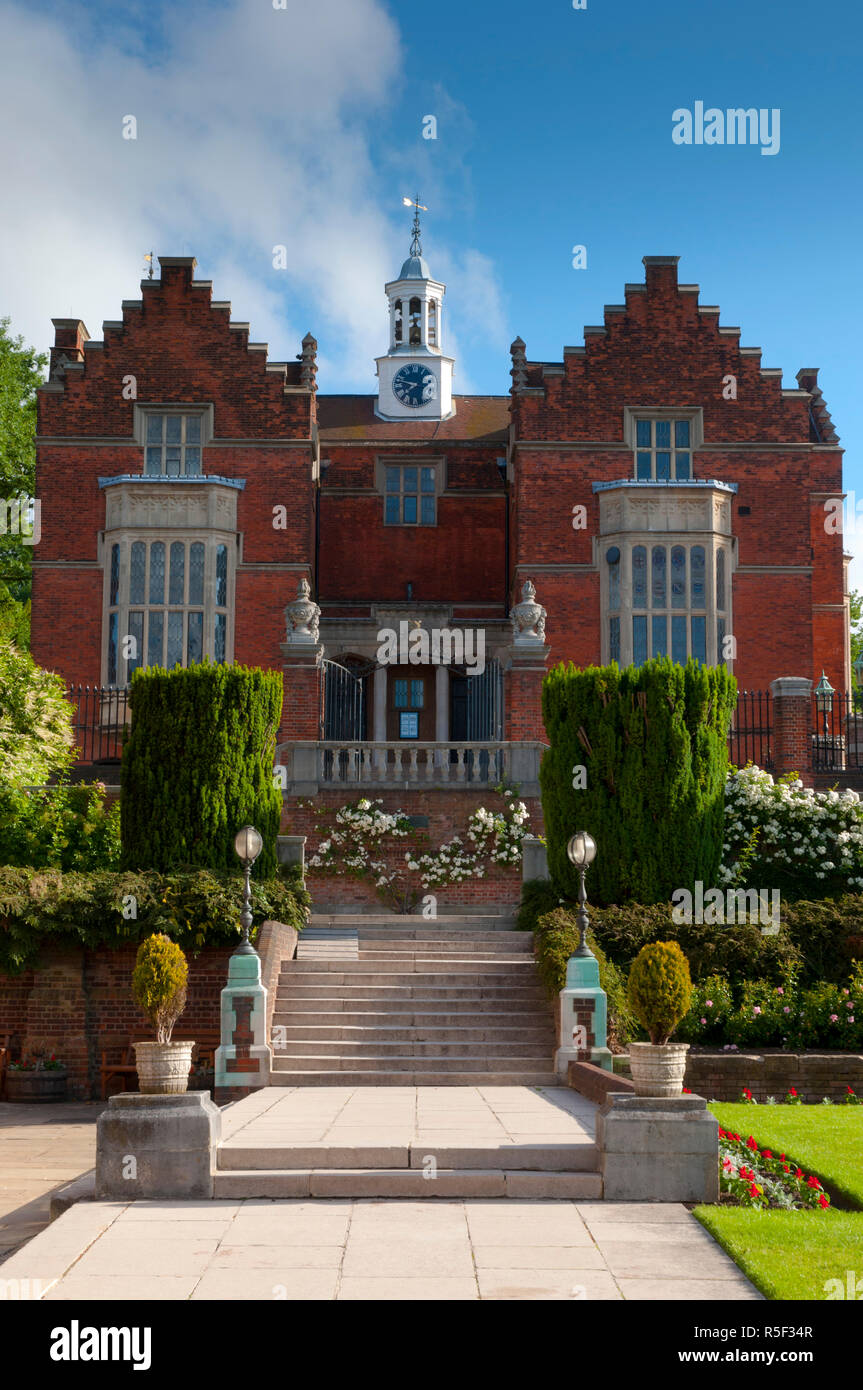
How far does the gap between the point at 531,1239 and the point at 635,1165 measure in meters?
1.58

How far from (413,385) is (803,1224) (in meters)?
28.3

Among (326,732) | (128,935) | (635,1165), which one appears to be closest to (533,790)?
(326,732)

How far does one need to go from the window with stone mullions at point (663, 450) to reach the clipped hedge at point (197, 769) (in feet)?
39.6

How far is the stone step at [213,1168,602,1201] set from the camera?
9.73 metres

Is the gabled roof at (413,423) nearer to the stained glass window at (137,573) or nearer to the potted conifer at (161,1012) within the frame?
the stained glass window at (137,573)

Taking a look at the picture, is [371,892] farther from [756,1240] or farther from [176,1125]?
[756,1240]

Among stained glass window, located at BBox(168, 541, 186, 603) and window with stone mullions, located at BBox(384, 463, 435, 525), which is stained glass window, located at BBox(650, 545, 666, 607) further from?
stained glass window, located at BBox(168, 541, 186, 603)

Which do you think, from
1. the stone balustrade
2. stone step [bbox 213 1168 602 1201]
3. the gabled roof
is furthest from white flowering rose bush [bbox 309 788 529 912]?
the gabled roof

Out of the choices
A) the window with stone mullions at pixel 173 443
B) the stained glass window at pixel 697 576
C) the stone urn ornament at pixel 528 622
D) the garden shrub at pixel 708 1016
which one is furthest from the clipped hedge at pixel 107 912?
the stained glass window at pixel 697 576

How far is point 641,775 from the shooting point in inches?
773

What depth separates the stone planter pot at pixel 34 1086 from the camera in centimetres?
1672

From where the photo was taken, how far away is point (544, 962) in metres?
17.0

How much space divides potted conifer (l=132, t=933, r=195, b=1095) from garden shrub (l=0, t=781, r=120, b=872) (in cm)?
968

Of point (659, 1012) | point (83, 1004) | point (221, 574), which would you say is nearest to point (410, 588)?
point (221, 574)
